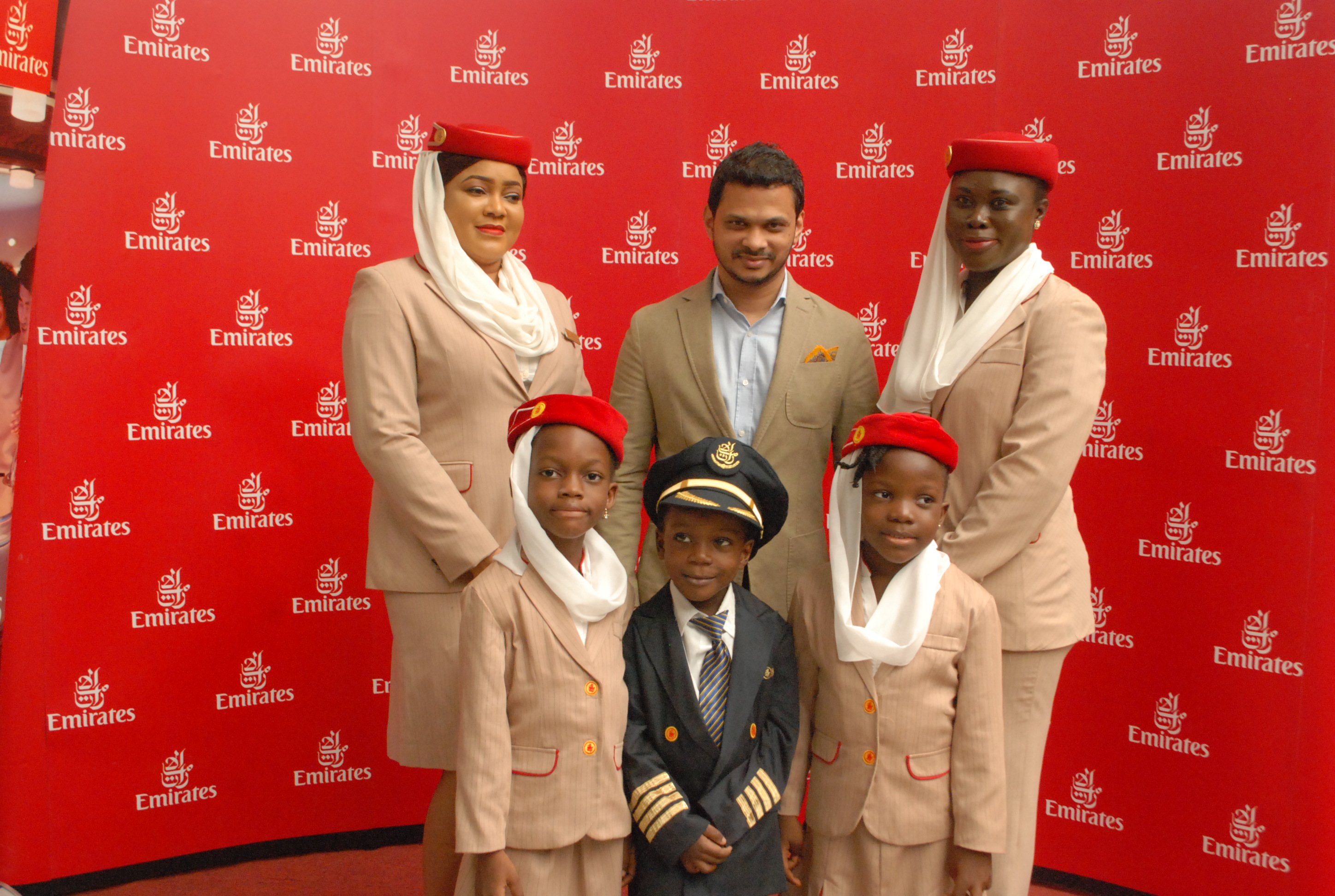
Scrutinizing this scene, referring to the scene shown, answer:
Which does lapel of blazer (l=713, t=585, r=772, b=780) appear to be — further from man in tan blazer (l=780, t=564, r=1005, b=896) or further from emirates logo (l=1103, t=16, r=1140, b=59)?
emirates logo (l=1103, t=16, r=1140, b=59)

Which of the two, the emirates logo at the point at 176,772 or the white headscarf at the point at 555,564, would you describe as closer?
the white headscarf at the point at 555,564

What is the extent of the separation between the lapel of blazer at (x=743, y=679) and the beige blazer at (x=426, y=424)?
684 millimetres

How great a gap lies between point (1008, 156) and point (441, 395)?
1.39 meters

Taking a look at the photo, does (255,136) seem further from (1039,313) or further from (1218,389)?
(1218,389)

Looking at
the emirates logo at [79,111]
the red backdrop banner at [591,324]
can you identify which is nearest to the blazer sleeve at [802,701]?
the red backdrop banner at [591,324]

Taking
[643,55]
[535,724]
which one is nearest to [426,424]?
[535,724]

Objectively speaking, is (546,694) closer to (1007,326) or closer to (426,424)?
(426,424)

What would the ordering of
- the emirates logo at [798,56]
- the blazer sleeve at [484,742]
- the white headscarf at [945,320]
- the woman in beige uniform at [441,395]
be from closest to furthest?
the blazer sleeve at [484,742], the white headscarf at [945,320], the woman in beige uniform at [441,395], the emirates logo at [798,56]

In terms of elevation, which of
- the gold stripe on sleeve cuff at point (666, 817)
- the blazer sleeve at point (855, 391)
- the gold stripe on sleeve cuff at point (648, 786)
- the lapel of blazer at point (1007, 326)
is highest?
the lapel of blazer at point (1007, 326)

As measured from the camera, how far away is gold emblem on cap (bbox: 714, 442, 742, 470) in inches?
78.8

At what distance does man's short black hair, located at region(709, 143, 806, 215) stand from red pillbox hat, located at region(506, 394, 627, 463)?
0.71m

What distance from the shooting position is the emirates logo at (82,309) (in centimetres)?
307

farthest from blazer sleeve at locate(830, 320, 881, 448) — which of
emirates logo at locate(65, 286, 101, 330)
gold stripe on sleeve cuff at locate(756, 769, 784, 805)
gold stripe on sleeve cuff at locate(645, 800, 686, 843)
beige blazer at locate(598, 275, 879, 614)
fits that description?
emirates logo at locate(65, 286, 101, 330)

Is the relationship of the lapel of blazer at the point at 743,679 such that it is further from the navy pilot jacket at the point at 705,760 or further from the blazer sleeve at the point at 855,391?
the blazer sleeve at the point at 855,391
